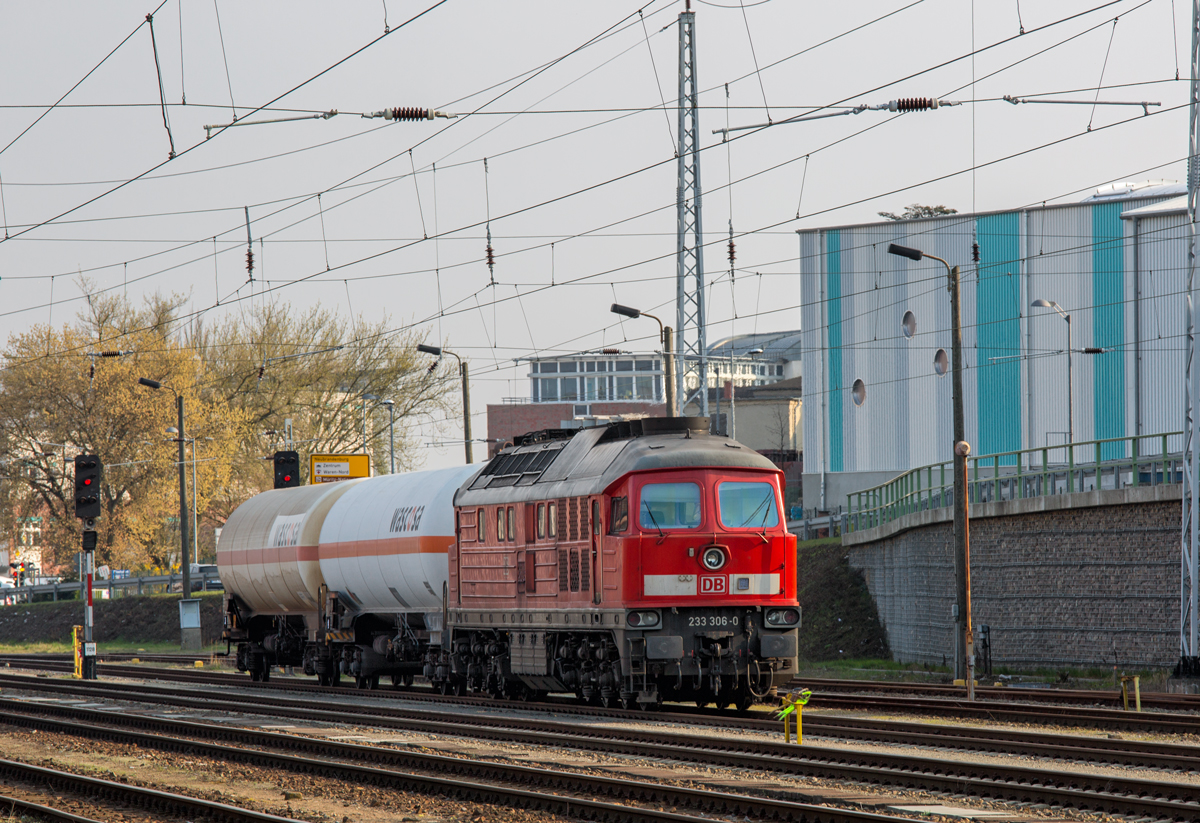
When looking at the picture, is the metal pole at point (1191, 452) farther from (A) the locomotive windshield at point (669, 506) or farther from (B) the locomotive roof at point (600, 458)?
(A) the locomotive windshield at point (669, 506)

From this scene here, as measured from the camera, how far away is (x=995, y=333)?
51.5 meters

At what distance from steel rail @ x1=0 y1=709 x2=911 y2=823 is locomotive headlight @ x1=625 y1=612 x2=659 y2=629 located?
157 inches

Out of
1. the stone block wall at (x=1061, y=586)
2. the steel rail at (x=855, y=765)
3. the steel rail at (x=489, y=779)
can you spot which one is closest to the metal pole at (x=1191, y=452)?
the stone block wall at (x=1061, y=586)

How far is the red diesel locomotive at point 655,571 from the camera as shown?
1947cm

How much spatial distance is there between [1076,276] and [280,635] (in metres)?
30.4

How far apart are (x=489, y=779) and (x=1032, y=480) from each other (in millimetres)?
21188

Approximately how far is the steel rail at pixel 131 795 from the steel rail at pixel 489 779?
189 cm

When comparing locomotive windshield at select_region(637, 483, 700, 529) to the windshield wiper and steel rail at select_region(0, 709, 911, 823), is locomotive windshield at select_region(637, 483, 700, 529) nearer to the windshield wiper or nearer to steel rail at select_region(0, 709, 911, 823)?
the windshield wiper

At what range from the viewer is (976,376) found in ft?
170

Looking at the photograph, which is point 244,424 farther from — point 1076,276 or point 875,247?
point 1076,276

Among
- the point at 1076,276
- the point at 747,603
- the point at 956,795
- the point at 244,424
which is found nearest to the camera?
the point at 956,795

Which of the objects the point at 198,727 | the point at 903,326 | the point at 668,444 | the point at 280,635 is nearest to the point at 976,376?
the point at 903,326

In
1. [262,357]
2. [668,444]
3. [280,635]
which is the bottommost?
[280,635]

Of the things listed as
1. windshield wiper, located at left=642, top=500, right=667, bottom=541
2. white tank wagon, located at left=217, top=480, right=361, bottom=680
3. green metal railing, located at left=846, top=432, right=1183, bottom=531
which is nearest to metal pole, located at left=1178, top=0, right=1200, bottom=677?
green metal railing, located at left=846, top=432, right=1183, bottom=531
